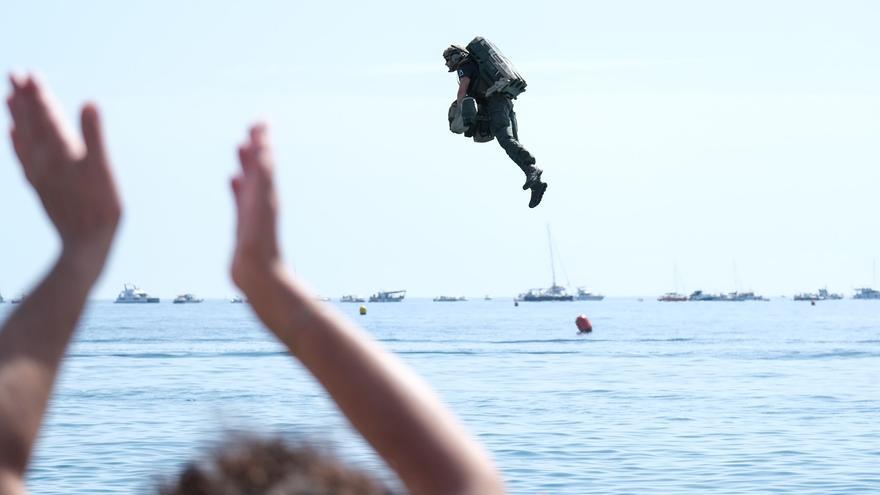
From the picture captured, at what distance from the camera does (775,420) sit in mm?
36625

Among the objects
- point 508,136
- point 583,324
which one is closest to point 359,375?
point 508,136

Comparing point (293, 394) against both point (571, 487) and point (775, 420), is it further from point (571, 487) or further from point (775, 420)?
point (571, 487)

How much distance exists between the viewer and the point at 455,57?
8227 mm

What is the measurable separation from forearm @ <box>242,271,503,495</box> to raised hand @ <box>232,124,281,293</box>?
115 millimetres

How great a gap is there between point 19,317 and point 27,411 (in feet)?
0.43

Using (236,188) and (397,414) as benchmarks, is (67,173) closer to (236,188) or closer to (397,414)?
(236,188)

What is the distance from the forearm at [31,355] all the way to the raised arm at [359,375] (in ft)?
0.71

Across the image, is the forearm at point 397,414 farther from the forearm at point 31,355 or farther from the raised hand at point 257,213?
the forearm at point 31,355

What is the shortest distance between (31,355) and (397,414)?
409 mm

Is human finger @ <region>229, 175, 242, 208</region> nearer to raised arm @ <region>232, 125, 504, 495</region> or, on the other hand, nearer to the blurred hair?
raised arm @ <region>232, 125, 504, 495</region>

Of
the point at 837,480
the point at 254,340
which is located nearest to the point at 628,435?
the point at 837,480

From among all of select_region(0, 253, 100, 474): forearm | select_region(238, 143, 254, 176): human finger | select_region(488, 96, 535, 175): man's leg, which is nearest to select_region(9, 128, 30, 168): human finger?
select_region(0, 253, 100, 474): forearm

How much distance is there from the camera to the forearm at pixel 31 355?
1.45m

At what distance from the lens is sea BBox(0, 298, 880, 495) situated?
2392 centimetres
